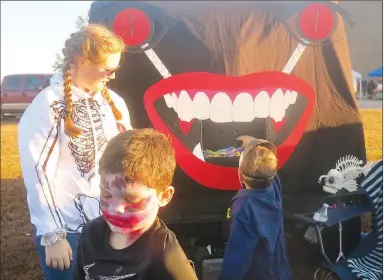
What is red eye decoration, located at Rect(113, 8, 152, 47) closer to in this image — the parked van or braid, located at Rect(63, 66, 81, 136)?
braid, located at Rect(63, 66, 81, 136)

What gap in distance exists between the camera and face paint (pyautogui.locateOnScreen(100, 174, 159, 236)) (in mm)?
1737

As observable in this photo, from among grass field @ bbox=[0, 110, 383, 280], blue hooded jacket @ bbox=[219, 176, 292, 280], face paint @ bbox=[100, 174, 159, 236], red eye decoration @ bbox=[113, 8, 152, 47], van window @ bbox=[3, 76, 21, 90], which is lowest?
grass field @ bbox=[0, 110, 383, 280]

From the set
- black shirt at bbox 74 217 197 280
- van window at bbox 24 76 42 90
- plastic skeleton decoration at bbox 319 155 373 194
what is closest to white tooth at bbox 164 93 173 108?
plastic skeleton decoration at bbox 319 155 373 194

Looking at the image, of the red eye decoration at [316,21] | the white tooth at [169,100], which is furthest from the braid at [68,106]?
the red eye decoration at [316,21]

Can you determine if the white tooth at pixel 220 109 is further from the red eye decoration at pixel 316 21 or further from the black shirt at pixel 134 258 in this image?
the black shirt at pixel 134 258

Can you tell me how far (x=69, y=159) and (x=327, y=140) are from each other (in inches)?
69.8

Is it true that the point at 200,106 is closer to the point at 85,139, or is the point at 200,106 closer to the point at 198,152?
the point at 198,152

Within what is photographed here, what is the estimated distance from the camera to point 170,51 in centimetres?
298

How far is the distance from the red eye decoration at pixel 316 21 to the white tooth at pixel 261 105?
471 millimetres

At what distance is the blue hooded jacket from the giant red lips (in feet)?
1.30

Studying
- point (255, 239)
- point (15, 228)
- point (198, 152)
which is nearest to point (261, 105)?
point (198, 152)

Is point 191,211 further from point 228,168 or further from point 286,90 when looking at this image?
point 286,90

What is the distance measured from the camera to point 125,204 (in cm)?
175

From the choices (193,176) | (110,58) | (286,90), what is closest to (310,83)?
(286,90)
